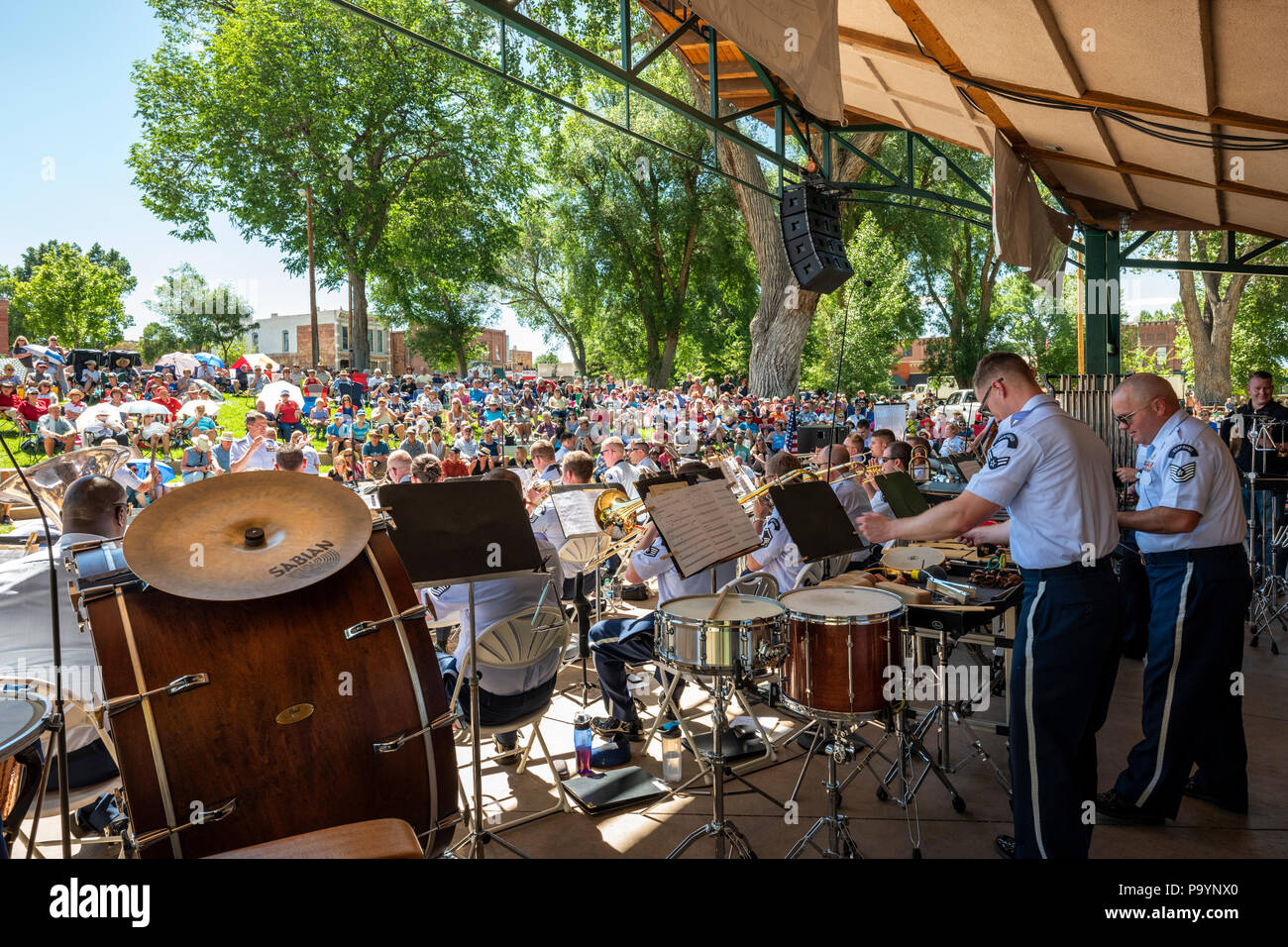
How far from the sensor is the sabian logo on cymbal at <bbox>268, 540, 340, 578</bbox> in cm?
245

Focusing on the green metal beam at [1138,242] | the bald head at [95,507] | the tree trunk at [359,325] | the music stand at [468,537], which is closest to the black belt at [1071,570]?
the music stand at [468,537]

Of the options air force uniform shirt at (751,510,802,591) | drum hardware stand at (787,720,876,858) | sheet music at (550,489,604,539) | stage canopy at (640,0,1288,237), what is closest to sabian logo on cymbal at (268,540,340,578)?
drum hardware stand at (787,720,876,858)

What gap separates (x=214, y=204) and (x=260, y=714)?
1382 inches

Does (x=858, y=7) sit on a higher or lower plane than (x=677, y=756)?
higher

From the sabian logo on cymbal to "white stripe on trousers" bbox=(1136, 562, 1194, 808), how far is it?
3.84 m

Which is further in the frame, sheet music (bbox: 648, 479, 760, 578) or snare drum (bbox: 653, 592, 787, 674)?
sheet music (bbox: 648, 479, 760, 578)

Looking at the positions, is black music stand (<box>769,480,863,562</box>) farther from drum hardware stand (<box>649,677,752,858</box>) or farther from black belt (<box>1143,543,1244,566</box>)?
black belt (<box>1143,543,1244,566</box>)

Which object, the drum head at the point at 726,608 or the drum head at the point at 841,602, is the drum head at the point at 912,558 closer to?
the drum head at the point at 841,602

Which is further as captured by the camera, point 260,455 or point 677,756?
point 260,455

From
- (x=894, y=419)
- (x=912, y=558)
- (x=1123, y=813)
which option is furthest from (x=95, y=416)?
Result: (x=894, y=419)

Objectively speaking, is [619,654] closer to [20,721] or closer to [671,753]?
[671,753]
